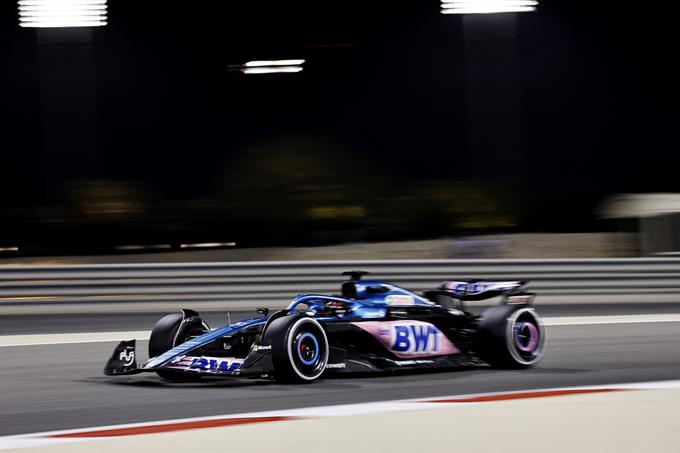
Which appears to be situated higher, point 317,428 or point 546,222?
point 546,222

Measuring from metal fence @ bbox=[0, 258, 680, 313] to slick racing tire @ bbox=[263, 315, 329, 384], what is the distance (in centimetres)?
590

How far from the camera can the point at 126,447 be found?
5.48m

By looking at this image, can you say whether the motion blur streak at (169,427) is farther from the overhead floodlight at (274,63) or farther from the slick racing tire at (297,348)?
the overhead floodlight at (274,63)

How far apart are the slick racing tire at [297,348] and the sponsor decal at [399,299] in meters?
0.86

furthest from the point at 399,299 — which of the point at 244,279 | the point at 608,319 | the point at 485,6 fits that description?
the point at 485,6

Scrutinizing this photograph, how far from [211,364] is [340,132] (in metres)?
19.7

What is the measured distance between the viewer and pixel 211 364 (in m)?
7.79

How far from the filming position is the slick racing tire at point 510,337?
885 centimetres

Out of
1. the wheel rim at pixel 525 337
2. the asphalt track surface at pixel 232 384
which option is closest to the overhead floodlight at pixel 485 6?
the asphalt track surface at pixel 232 384

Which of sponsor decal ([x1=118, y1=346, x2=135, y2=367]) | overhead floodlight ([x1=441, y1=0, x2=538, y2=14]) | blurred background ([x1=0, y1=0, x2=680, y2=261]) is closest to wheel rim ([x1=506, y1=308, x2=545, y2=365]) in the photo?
sponsor decal ([x1=118, y1=346, x2=135, y2=367])

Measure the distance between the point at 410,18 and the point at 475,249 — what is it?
35.1 feet

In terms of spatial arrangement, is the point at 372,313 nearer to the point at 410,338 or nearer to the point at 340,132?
the point at 410,338

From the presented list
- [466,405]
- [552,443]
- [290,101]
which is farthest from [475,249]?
[552,443]

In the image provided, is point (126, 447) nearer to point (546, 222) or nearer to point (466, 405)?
point (466, 405)
